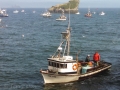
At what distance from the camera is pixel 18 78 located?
41.8m

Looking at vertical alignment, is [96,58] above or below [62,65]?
below

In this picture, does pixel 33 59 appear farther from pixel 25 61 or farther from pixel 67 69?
pixel 67 69

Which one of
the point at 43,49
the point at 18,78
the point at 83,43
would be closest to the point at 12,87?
the point at 18,78

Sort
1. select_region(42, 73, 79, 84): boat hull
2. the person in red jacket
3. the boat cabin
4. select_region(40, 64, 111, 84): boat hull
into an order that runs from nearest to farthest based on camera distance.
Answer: select_region(40, 64, 111, 84): boat hull
select_region(42, 73, 79, 84): boat hull
the boat cabin
the person in red jacket

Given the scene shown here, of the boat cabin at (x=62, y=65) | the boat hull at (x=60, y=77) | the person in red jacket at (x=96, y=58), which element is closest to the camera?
the boat hull at (x=60, y=77)

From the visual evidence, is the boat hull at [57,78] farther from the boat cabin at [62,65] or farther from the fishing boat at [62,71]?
the boat cabin at [62,65]

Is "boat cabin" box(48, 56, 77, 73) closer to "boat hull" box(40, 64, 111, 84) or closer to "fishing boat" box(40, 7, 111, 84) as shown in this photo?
"fishing boat" box(40, 7, 111, 84)

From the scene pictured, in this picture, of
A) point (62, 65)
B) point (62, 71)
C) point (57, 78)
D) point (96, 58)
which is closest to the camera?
point (62, 65)

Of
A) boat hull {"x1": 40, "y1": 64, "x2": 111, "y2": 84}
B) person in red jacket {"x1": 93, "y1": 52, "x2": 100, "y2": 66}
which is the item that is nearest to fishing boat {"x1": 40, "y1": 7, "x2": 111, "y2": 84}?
boat hull {"x1": 40, "y1": 64, "x2": 111, "y2": 84}

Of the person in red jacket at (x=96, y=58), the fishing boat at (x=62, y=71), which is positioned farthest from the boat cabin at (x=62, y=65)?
the person in red jacket at (x=96, y=58)

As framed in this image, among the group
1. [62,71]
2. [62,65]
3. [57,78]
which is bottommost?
[57,78]

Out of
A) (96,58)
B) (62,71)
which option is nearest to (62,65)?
(62,71)

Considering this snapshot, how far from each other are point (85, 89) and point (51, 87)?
165 inches

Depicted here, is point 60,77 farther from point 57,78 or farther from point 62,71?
point 62,71
